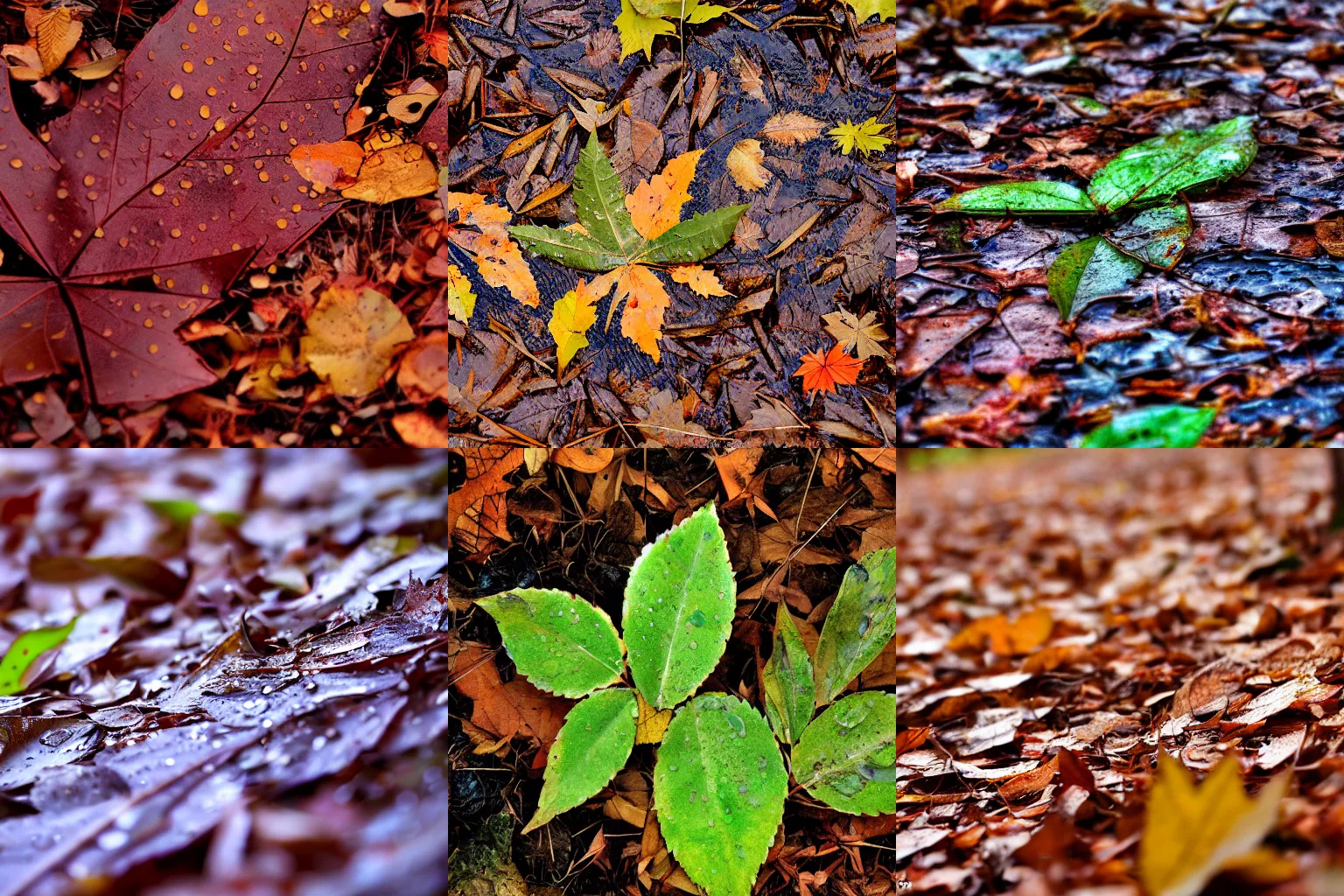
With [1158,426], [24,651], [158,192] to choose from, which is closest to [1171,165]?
[1158,426]

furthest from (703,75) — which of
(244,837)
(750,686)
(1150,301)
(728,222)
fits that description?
(244,837)

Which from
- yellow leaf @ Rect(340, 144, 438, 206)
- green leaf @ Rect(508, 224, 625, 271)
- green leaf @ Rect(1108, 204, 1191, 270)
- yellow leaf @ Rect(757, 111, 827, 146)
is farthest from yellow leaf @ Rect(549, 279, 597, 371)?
green leaf @ Rect(1108, 204, 1191, 270)

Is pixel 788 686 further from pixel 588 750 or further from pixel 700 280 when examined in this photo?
pixel 700 280

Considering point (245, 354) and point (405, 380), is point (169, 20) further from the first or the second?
point (405, 380)

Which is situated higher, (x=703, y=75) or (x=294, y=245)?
(x=703, y=75)

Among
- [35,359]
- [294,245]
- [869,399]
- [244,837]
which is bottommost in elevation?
[244,837]

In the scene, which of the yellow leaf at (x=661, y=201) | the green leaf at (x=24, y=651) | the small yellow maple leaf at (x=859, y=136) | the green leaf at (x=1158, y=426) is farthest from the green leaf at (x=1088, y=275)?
the green leaf at (x=24, y=651)
